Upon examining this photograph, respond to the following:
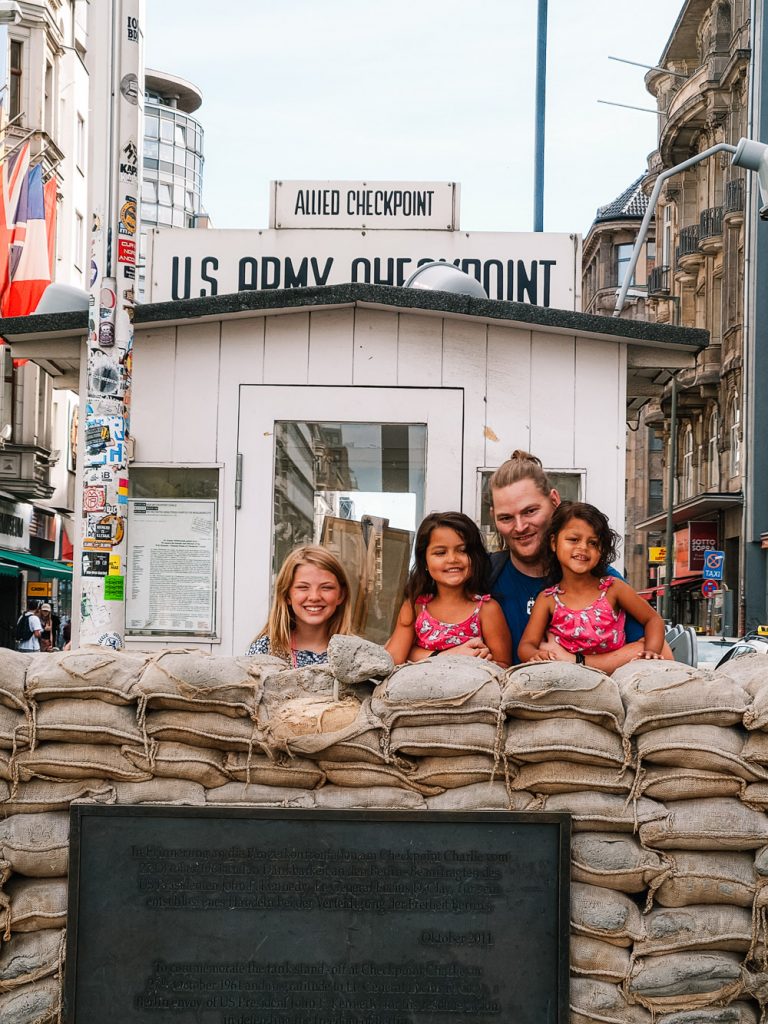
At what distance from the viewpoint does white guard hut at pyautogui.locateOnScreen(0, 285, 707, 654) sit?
21.9 ft

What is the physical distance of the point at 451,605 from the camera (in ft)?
14.6

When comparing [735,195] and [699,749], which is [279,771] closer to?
[699,749]

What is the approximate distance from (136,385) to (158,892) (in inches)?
160

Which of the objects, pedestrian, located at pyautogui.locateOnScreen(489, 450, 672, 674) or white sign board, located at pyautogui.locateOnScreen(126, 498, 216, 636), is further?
white sign board, located at pyautogui.locateOnScreen(126, 498, 216, 636)

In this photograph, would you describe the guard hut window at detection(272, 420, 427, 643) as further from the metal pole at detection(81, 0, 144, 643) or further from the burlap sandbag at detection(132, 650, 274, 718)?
the burlap sandbag at detection(132, 650, 274, 718)

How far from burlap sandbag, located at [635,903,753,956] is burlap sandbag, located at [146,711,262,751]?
3.69 feet

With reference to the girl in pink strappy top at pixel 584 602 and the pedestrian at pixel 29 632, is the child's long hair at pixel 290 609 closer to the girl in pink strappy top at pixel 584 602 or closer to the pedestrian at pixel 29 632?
the girl in pink strappy top at pixel 584 602

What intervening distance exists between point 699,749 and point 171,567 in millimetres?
4024

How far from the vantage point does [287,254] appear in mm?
8438

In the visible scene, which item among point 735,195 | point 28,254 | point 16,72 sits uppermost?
point 16,72

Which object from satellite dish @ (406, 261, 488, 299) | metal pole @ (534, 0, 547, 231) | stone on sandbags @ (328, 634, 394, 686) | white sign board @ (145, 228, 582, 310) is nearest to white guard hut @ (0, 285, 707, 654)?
satellite dish @ (406, 261, 488, 299)

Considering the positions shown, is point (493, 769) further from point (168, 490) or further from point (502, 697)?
point (168, 490)

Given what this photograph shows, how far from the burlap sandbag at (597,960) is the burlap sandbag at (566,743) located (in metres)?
0.46

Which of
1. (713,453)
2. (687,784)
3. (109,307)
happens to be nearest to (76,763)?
(687,784)
